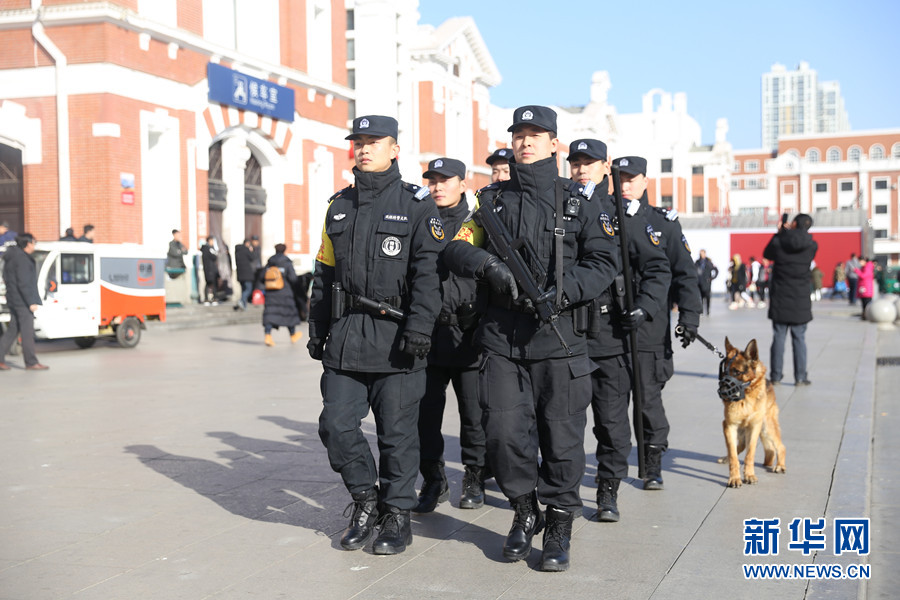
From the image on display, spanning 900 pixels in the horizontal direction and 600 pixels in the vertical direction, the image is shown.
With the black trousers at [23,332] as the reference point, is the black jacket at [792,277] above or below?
above

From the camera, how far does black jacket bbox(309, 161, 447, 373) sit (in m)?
5.00

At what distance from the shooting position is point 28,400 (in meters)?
10.5

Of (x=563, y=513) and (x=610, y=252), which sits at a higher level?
(x=610, y=252)

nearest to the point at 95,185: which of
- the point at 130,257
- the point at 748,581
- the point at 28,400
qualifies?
the point at 130,257

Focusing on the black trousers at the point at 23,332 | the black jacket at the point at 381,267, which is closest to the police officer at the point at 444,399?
the black jacket at the point at 381,267

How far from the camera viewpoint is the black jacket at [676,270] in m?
6.31

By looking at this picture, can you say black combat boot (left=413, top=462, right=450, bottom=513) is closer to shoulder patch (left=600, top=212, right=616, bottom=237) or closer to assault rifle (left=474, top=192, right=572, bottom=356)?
assault rifle (left=474, top=192, right=572, bottom=356)

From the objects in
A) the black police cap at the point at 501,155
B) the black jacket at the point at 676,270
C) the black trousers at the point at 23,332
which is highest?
the black police cap at the point at 501,155

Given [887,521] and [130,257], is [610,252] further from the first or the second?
[130,257]

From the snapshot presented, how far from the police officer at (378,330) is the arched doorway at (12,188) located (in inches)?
767

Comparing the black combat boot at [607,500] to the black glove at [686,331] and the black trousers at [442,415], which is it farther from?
the black glove at [686,331]

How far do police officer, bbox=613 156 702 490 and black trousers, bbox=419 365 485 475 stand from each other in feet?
3.53

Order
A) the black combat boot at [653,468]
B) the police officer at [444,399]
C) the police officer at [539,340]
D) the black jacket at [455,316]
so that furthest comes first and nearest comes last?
the black combat boot at [653,468] < the police officer at [444,399] < the black jacket at [455,316] < the police officer at [539,340]

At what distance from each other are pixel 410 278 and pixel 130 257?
12.9 metres
